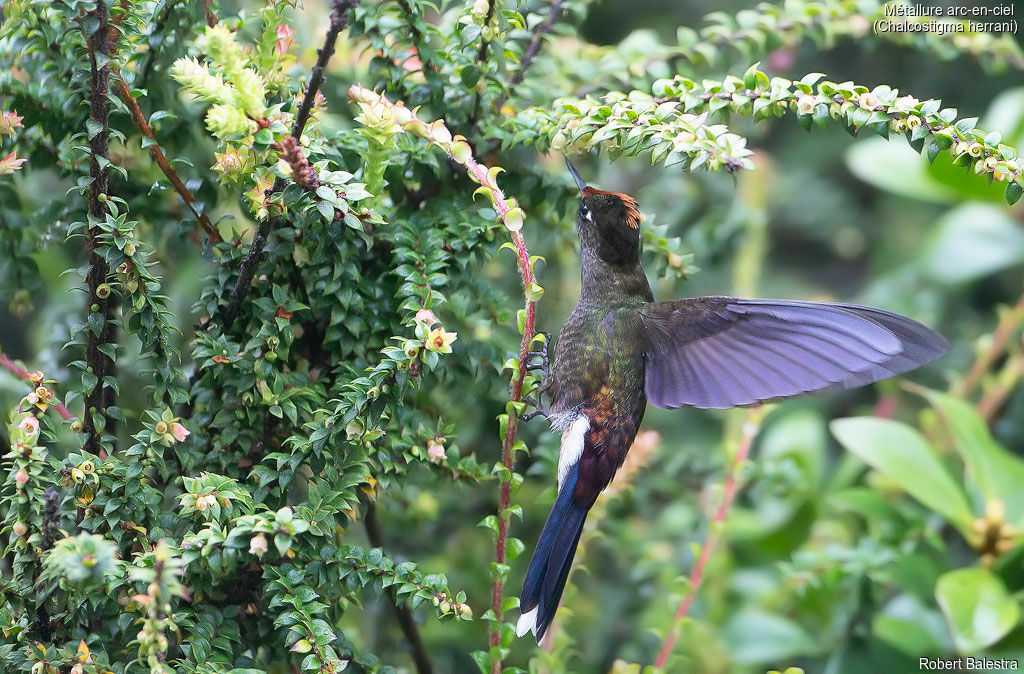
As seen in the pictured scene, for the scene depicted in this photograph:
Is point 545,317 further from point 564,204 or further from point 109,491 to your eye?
point 109,491

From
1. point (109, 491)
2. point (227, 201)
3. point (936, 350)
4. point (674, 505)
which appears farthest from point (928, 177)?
point (109, 491)

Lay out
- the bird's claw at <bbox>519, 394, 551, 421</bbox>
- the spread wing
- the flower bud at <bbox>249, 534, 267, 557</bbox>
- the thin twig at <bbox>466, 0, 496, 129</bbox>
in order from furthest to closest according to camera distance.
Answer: the bird's claw at <bbox>519, 394, 551, 421</bbox> < the spread wing < the thin twig at <bbox>466, 0, 496, 129</bbox> < the flower bud at <bbox>249, 534, 267, 557</bbox>

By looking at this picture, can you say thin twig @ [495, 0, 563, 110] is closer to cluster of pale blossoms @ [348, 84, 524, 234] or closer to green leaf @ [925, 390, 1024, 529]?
cluster of pale blossoms @ [348, 84, 524, 234]

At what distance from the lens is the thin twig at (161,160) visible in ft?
3.20

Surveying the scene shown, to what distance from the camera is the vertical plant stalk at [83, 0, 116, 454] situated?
872 mm

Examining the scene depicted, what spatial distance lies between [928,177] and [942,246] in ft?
0.73

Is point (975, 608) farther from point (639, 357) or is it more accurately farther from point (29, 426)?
point (29, 426)

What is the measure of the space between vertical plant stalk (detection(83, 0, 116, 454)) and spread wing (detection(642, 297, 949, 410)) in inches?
32.6

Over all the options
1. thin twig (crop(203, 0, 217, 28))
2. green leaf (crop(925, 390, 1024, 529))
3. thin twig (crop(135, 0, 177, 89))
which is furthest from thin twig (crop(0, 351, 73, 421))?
green leaf (crop(925, 390, 1024, 529))

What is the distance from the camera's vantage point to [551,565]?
1.28m

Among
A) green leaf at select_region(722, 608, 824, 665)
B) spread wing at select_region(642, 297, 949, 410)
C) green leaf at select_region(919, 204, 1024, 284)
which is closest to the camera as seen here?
spread wing at select_region(642, 297, 949, 410)

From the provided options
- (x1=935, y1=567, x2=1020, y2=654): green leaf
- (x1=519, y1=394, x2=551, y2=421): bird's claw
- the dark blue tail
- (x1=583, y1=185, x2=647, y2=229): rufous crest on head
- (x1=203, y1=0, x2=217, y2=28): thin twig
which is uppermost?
(x1=203, y1=0, x2=217, y2=28): thin twig

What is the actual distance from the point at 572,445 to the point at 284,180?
2.26 feet

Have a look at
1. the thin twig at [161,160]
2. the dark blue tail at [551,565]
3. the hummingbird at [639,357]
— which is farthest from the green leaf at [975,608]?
the thin twig at [161,160]
